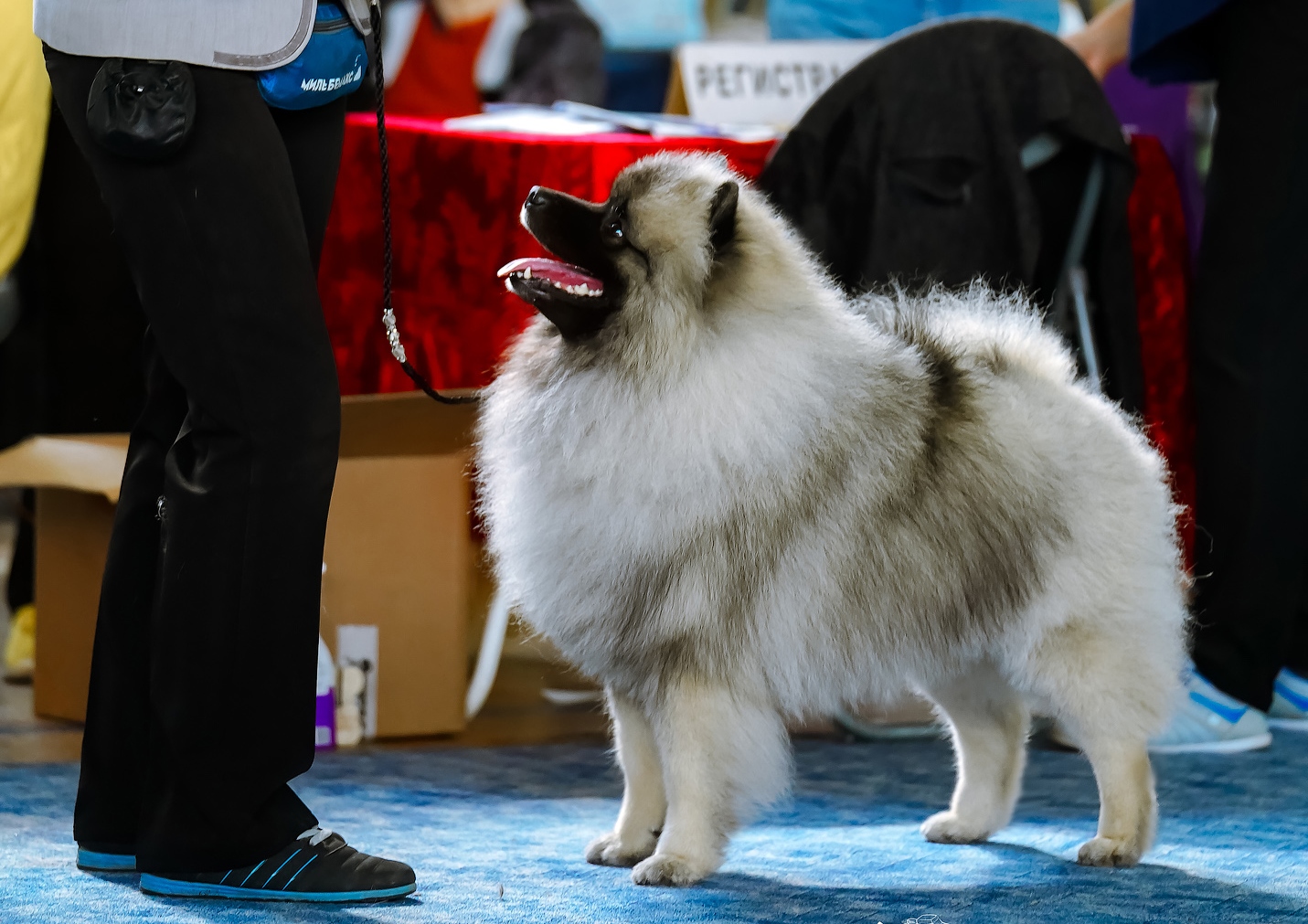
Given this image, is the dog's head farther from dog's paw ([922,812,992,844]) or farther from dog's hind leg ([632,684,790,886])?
dog's paw ([922,812,992,844])

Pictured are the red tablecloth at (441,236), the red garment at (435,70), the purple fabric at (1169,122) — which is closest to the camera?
the red tablecloth at (441,236)

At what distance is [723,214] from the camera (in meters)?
1.55

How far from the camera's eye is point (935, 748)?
7.95 feet

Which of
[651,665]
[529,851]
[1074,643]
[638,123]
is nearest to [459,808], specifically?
[529,851]

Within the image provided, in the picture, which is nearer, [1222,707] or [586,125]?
[1222,707]

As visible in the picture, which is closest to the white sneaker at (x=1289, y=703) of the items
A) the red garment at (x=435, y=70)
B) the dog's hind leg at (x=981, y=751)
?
the dog's hind leg at (x=981, y=751)

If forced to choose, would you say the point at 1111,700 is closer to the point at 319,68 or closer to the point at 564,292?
the point at 564,292

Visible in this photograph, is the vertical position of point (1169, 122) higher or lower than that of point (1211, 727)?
higher

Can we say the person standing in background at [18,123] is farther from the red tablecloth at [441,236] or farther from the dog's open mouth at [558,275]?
the dog's open mouth at [558,275]

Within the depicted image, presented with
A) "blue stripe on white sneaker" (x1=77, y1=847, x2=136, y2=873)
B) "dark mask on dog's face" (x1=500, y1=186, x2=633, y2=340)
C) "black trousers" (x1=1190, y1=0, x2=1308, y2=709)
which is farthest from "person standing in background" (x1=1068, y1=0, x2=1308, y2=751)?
"blue stripe on white sneaker" (x1=77, y1=847, x2=136, y2=873)

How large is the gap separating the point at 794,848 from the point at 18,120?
1.95 meters

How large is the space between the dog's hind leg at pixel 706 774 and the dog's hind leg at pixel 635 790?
0.12m

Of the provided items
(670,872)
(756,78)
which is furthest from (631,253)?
(756,78)

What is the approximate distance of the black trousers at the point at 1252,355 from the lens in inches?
90.1
